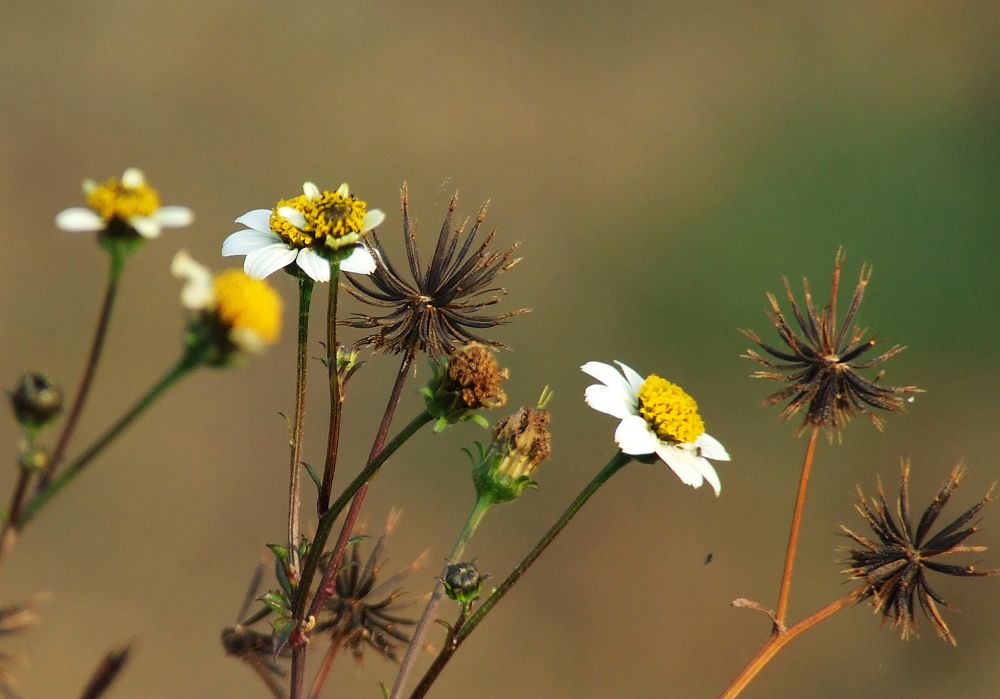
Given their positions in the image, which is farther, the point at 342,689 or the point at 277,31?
the point at 277,31

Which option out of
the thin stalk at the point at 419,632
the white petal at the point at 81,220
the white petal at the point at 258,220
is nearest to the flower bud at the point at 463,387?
the thin stalk at the point at 419,632

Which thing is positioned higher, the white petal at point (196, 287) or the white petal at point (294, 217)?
the white petal at point (294, 217)

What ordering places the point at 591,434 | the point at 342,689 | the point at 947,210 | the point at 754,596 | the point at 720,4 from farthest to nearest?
the point at 720,4
the point at 947,210
the point at 591,434
the point at 754,596
the point at 342,689

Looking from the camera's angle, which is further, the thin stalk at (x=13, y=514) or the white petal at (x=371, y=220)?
the white petal at (x=371, y=220)

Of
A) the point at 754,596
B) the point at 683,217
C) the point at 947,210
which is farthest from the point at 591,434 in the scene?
the point at 947,210

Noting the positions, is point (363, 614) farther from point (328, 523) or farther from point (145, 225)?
point (145, 225)

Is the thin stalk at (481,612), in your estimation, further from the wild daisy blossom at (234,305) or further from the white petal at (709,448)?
the wild daisy blossom at (234,305)

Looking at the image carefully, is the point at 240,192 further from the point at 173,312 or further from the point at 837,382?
the point at 837,382

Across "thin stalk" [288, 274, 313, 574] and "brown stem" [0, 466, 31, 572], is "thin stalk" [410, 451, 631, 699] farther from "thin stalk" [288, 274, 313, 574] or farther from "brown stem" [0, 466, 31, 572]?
"brown stem" [0, 466, 31, 572]

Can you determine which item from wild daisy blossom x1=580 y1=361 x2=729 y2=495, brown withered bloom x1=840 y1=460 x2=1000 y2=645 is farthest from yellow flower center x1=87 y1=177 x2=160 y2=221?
brown withered bloom x1=840 y1=460 x2=1000 y2=645
